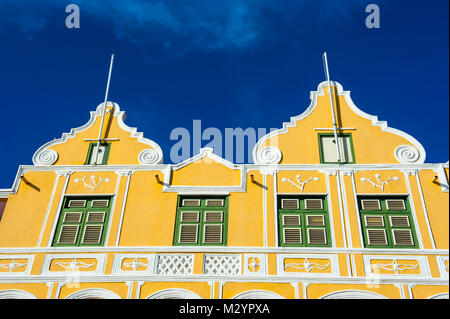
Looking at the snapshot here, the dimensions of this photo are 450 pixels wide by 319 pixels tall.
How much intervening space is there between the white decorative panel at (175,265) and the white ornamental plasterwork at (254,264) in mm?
1467

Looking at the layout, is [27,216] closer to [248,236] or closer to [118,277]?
[118,277]

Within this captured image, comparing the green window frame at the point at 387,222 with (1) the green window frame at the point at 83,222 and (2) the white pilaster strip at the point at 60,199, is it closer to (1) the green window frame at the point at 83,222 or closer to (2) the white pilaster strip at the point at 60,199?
(1) the green window frame at the point at 83,222

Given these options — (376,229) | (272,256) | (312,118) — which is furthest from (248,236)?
(312,118)

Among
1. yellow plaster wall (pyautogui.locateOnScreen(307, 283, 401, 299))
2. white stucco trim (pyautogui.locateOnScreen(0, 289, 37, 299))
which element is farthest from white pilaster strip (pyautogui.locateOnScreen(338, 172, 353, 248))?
white stucco trim (pyautogui.locateOnScreen(0, 289, 37, 299))

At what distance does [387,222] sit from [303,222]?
235cm

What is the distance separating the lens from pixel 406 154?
14828 mm

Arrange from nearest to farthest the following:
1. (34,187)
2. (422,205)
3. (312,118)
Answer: (422,205) < (34,187) < (312,118)

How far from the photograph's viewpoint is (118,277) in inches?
497

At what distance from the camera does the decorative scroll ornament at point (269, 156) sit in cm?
1493

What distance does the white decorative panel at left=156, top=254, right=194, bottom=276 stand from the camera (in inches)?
502

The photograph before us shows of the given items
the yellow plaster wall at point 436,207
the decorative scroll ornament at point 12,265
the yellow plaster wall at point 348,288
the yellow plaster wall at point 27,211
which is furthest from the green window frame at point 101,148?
the yellow plaster wall at point 436,207

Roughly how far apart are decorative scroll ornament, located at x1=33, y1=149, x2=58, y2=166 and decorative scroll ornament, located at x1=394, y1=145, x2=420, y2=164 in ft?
35.6

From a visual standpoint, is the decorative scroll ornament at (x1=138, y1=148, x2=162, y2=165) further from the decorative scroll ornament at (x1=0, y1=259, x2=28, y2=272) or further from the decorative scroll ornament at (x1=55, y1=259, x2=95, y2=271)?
the decorative scroll ornament at (x1=0, y1=259, x2=28, y2=272)

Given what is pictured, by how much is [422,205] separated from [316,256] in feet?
11.5
